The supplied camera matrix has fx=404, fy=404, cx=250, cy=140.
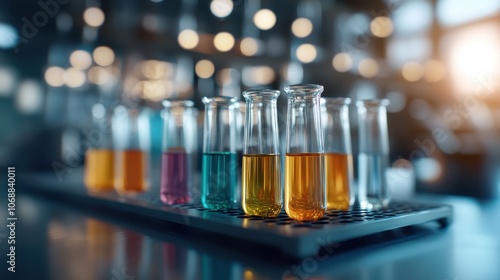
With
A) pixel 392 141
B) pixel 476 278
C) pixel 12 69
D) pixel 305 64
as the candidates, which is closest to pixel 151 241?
pixel 476 278

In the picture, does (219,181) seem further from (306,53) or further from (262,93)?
(306,53)

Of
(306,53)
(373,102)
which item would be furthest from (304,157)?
(306,53)

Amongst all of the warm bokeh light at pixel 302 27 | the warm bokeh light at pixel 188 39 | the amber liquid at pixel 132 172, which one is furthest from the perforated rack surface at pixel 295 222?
the warm bokeh light at pixel 302 27

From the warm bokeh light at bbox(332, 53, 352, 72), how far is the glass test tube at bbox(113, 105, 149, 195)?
241 centimetres

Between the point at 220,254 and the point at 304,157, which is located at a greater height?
the point at 304,157

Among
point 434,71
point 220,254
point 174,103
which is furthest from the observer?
point 434,71

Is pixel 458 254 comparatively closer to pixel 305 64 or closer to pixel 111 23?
pixel 111 23

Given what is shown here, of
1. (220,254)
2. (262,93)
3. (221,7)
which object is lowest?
(220,254)

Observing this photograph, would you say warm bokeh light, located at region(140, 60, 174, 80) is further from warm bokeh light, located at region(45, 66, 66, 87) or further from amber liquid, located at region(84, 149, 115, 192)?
amber liquid, located at region(84, 149, 115, 192)

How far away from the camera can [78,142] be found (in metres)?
2.62

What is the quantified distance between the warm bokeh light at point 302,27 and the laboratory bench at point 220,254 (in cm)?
261

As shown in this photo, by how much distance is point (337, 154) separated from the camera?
1.00 metres

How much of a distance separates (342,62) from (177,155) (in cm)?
287

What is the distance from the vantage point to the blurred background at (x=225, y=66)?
2.36 metres
